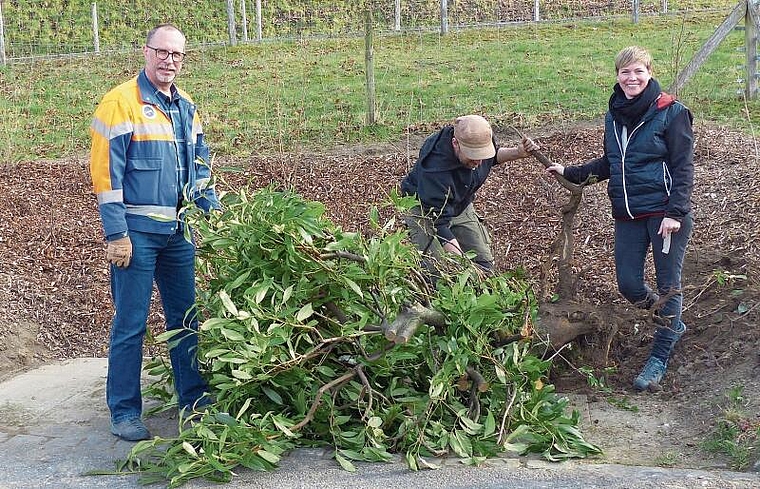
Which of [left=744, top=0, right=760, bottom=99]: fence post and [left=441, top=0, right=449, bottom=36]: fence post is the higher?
[left=441, top=0, right=449, bottom=36]: fence post

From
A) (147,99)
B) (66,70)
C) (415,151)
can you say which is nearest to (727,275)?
(147,99)

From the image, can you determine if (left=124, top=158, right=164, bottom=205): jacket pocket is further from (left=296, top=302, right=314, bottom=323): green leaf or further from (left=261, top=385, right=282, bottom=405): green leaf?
(left=261, top=385, right=282, bottom=405): green leaf

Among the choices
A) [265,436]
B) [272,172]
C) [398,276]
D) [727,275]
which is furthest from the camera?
[272,172]

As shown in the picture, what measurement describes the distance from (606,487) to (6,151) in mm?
9480

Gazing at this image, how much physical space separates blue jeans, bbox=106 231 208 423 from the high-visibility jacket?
6.1 inches

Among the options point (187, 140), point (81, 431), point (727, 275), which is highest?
point (187, 140)

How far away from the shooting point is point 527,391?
189 inches

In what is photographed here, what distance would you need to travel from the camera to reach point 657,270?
528 centimetres

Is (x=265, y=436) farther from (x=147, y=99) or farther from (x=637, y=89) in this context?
(x=637, y=89)

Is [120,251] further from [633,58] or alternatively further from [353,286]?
[633,58]

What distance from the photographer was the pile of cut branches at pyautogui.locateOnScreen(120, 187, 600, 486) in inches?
175

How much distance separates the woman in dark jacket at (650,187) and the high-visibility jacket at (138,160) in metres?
2.35

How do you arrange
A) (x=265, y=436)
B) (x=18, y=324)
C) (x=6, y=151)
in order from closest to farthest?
(x=265, y=436)
(x=18, y=324)
(x=6, y=151)

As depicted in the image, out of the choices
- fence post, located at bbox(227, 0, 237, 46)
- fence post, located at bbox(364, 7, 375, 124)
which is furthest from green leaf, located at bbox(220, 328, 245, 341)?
fence post, located at bbox(227, 0, 237, 46)
